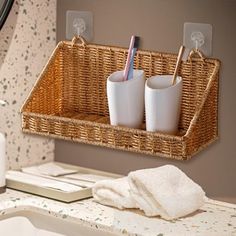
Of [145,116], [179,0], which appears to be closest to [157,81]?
[145,116]

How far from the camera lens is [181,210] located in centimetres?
177

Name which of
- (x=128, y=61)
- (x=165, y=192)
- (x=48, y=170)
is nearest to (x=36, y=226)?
(x=48, y=170)

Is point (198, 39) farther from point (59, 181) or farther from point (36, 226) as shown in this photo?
point (36, 226)

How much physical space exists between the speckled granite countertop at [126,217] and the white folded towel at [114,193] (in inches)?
0.8

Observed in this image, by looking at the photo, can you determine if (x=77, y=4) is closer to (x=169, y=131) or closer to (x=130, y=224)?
(x=169, y=131)

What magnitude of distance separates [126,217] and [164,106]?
0.32 metres

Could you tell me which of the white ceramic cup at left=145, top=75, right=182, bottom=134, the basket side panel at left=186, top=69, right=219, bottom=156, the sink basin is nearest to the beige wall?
the basket side panel at left=186, top=69, right=219, bottom=156

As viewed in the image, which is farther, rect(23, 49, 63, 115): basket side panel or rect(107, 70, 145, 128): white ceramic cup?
rect(23, 49, 63, 115): basket side panel

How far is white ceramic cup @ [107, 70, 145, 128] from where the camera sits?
1.87 metres

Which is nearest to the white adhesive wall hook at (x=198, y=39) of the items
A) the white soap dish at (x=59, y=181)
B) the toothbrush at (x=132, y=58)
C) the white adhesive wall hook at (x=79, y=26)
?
the toothbrush at (x=132, y=58)

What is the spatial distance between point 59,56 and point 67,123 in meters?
0.29

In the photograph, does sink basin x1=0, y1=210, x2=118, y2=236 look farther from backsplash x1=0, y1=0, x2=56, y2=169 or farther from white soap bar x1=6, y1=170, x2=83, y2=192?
backsplash x1=0, y1=0, x2=56, y2=169

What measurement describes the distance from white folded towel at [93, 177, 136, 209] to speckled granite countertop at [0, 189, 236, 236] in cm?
2

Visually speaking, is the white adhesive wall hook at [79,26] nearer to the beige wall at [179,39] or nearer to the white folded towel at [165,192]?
the beige wall at [179,39]
